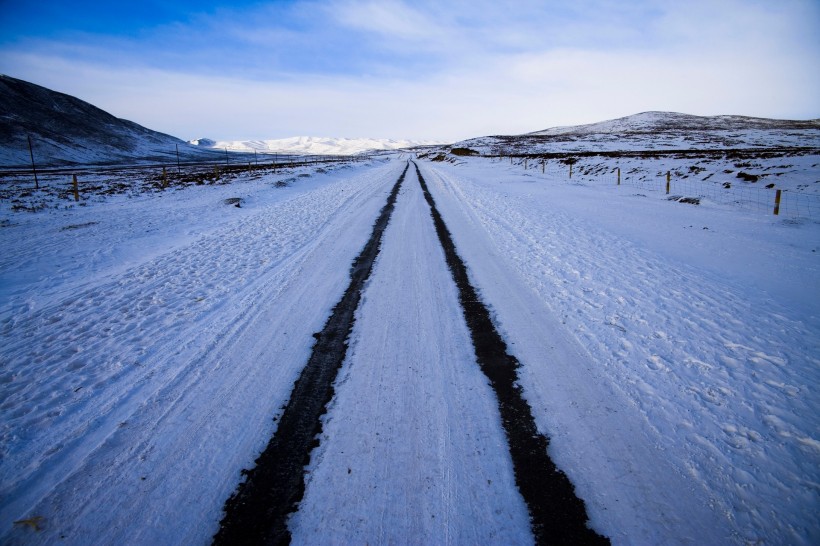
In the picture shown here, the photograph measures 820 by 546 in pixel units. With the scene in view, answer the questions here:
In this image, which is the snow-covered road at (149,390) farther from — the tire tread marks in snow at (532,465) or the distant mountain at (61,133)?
the distant mountain at (61,133)

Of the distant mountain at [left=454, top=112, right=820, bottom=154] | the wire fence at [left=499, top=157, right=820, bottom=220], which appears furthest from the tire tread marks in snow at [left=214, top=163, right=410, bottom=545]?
the distant mountain at [left=454, top=112, right=820, bottom=154]

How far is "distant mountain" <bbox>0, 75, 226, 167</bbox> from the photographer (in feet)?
217

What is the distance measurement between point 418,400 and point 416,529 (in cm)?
115

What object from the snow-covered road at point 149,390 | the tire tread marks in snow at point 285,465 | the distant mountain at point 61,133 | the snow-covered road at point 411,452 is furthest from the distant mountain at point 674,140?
the distant mountain at point 61,133

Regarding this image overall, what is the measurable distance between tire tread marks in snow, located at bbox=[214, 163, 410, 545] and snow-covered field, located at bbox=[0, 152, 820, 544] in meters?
0.10

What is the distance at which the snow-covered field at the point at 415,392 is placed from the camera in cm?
233

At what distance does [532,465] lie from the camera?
260 cm

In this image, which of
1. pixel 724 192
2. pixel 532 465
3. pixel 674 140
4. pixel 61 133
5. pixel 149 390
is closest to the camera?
pixel 532 465

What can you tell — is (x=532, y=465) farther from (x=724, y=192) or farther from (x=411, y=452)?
(x=724, y=192)

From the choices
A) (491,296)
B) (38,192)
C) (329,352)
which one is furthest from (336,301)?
(38,192)

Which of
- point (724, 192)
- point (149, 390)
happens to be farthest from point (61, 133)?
point (724, 192)

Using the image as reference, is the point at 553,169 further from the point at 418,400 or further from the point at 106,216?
the point at 418,400

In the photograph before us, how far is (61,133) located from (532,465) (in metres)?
118

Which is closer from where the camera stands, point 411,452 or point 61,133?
point 411,452
